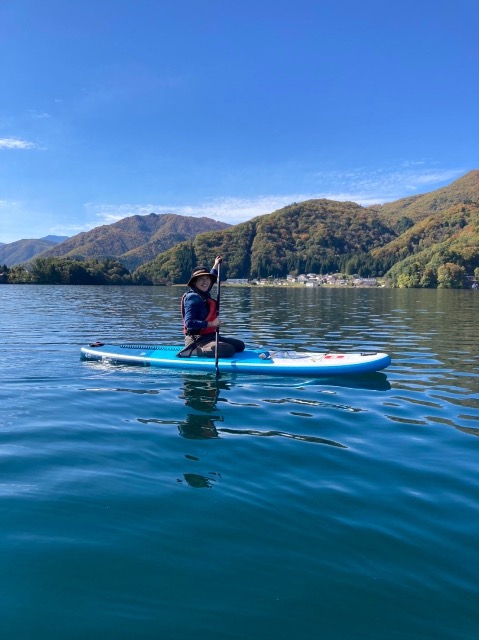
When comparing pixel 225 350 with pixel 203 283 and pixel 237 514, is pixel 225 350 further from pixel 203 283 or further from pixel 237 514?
pixel 237 514

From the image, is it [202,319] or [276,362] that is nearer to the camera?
[276,362]

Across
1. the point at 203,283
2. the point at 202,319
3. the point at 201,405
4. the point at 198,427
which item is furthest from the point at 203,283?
the point at 198,427

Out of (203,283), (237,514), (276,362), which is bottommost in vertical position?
(237,514)

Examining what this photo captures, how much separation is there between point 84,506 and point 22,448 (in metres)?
A: 2.29

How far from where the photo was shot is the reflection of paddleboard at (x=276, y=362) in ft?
40.4

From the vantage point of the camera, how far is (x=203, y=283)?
12250 mm

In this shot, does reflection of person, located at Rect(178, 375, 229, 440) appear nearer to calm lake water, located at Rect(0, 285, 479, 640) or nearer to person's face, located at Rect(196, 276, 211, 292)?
calm lake water, located at Rect(0, 285, 479, 640)

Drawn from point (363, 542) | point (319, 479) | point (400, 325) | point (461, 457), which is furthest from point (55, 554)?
point (400, 325)

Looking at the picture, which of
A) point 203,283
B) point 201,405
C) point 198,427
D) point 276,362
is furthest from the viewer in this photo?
point 276,362

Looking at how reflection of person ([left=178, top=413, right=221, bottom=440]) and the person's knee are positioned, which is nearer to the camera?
reflection of person ([left=178, top=413, right=221, bottom=440])

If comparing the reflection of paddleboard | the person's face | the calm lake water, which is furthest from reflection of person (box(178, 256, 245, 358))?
the calm lake water

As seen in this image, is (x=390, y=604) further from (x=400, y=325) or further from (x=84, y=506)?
(x=400, y=325)

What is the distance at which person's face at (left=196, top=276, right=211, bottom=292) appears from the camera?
1212cm

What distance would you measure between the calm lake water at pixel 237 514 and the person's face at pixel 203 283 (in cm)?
270
